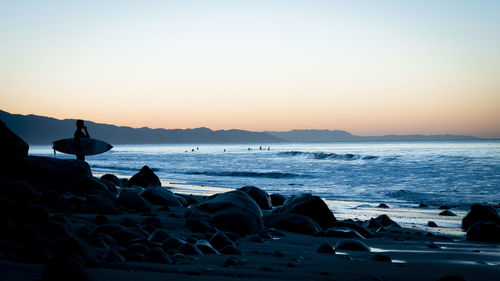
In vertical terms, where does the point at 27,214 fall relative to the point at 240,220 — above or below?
above

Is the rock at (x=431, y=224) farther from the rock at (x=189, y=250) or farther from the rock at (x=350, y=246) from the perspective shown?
the rock at (x=189, y=250)

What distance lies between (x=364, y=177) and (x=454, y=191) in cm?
571

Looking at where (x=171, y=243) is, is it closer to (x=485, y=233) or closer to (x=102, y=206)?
(x=102, y=206)

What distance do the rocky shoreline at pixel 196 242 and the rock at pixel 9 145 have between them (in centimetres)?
2

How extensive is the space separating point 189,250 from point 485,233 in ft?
15.6

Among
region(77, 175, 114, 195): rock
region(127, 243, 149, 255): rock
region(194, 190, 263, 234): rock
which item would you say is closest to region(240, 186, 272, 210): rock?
region(194, 190, 263, 234): rock

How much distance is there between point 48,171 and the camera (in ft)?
26.6

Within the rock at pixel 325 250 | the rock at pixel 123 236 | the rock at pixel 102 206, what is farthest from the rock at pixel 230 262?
the rock at pixel 102 206

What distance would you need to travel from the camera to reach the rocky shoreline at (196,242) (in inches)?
117

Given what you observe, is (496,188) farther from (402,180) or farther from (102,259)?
(102,259)

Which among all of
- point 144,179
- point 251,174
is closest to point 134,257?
point 144,179

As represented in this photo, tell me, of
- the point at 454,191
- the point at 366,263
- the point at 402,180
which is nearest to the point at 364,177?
the point at 402,180

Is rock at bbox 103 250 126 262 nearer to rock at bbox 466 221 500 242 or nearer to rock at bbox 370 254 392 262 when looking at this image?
rock at bbox 370 254 392 262

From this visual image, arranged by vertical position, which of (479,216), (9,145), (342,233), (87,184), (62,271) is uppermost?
(9,145)
